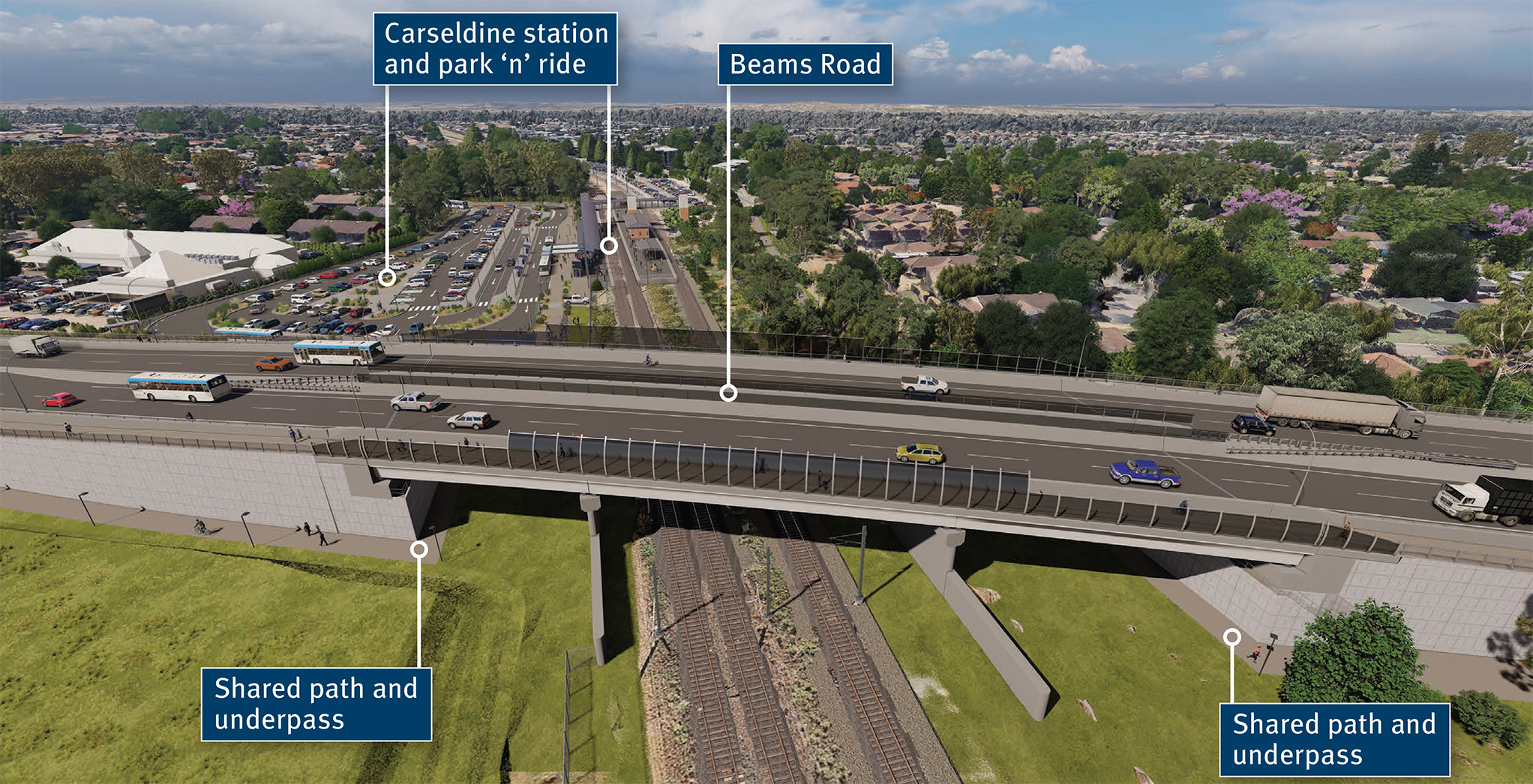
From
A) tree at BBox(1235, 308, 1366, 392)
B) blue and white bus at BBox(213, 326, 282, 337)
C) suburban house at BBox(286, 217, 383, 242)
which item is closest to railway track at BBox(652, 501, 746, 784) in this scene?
tree at BBox(1235, 308, 1366, 392)

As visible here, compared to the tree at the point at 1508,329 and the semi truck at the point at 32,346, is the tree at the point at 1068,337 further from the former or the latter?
the semi truck at the point at 32,346

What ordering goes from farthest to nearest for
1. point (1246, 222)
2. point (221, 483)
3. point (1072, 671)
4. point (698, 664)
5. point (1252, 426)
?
1. point (1246, 222)
2. point (1252, 426)
3. point (221, 483)
4. point (698, 664)
5. point (1072, 671)

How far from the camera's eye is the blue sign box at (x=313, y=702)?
31438 millimetres

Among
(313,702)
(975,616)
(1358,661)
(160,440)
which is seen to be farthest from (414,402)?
(1358,661)

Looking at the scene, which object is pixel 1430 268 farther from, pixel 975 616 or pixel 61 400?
pixel 61 400

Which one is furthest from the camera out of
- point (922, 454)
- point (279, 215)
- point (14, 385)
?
point (279, 215)

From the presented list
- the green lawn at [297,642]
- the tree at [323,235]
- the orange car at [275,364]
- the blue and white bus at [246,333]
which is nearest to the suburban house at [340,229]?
the tree at [323,235]

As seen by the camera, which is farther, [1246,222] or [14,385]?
[1246,222]

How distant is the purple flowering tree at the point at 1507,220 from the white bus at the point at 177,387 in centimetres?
26697

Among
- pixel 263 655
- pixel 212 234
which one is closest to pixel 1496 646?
pixel 263 655

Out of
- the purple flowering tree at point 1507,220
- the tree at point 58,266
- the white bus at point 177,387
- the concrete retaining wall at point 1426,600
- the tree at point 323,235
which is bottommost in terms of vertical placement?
the concrete retaining wall at point 1426,600

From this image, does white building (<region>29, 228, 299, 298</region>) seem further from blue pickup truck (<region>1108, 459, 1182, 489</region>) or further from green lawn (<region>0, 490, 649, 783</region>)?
blue pickup truck (<region>1108, 459, 1182, 489</region>)

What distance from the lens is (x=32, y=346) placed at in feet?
254

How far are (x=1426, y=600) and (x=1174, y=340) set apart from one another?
146 ft
